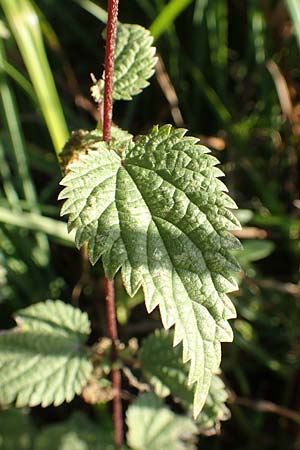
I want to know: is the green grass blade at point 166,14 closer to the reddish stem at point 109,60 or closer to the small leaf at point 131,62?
the small leaf at point 131,62

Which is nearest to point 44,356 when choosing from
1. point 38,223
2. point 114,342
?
point 114,342

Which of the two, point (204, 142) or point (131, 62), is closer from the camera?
point (131, 62)

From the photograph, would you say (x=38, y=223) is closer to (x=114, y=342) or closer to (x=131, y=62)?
(x=114, y=342)

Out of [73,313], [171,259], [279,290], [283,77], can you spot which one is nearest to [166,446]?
[73,313]

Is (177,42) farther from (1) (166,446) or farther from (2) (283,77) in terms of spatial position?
(1) (166,446)

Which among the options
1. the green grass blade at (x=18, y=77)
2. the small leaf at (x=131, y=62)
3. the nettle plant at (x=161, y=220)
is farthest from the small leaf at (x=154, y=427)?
the green grass blade at (x=18, y=77)

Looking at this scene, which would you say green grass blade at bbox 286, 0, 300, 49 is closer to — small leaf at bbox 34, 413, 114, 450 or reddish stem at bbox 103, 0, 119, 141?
reddish stem at bbox 103, 0, 119, 141

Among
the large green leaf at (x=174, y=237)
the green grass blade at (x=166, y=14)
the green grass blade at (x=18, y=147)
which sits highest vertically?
the green grass blade at (x=166, y=14)
